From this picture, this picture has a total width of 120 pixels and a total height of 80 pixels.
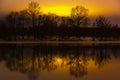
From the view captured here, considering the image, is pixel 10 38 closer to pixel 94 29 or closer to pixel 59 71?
pixel 94 29

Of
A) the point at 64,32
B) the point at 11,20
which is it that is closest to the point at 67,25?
the point at 64,32

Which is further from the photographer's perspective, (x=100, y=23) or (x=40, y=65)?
(x=100, y=23)

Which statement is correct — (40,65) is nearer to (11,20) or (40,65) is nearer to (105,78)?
(105,78)

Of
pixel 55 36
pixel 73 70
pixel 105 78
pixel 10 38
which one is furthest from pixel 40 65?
pixel 55 36

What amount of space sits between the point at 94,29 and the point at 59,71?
70.3 m

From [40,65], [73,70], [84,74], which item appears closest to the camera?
[84,74]

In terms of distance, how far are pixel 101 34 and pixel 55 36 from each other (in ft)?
30.1

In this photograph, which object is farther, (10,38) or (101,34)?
(101,34)

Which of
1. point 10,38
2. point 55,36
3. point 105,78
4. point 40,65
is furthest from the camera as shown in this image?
Result: point 55,36

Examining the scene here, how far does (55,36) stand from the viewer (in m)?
86.9

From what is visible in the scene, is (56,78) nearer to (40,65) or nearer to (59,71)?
(59,71)

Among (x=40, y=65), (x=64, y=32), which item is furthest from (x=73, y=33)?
(x=40, y=65)

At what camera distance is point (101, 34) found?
292 feet

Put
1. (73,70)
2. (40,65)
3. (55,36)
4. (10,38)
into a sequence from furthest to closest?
1. (55,36)
2. (10,38)
3. (40,65)
4. (73,70)
